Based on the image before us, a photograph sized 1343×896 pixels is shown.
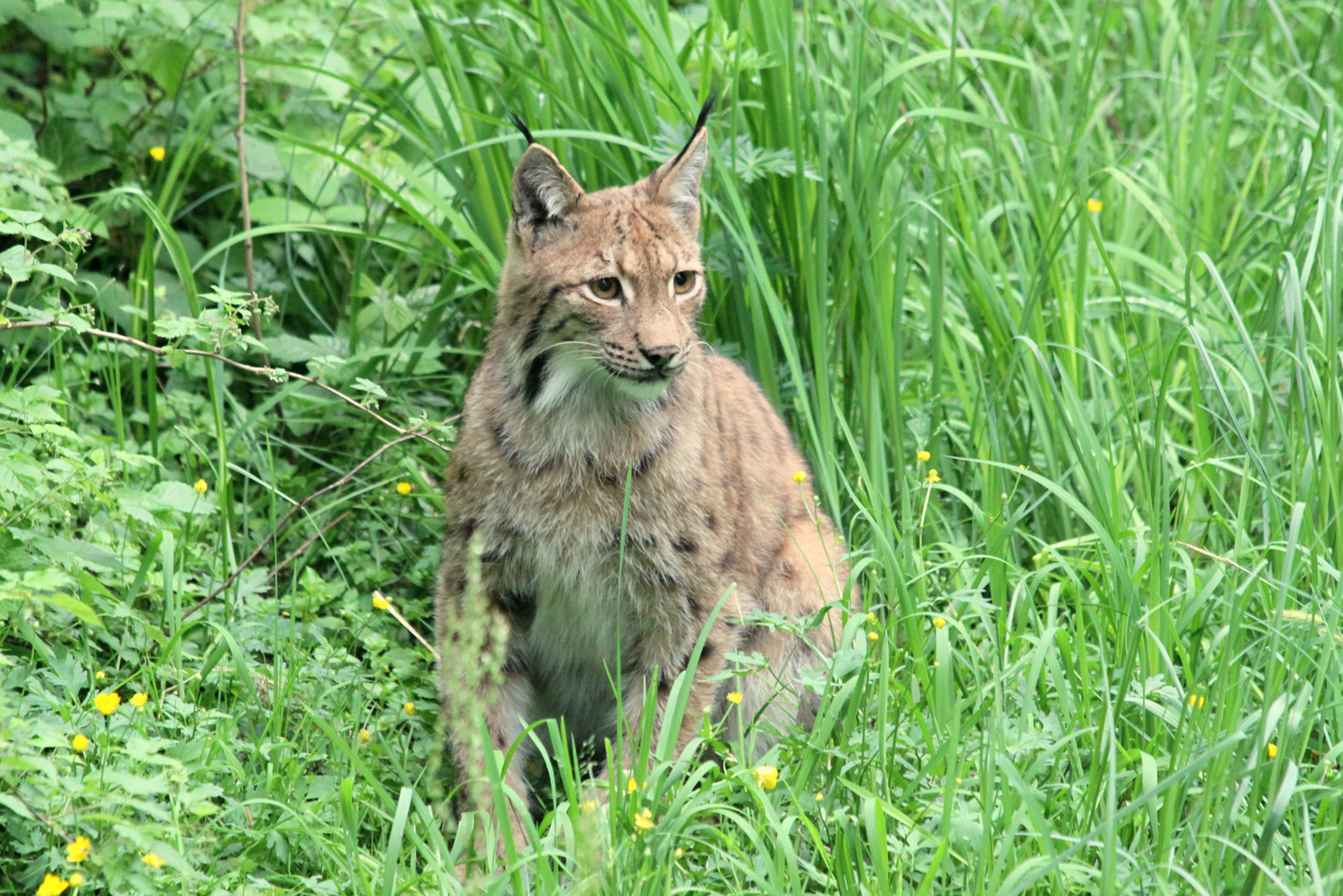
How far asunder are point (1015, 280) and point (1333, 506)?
1.81m

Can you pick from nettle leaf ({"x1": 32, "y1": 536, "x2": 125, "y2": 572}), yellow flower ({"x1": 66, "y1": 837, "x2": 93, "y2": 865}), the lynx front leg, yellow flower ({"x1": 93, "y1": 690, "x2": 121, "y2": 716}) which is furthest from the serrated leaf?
the lynx front leg

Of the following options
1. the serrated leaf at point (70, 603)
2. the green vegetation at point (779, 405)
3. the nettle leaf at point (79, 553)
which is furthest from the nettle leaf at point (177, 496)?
the serrated leaf at point (70, 603)

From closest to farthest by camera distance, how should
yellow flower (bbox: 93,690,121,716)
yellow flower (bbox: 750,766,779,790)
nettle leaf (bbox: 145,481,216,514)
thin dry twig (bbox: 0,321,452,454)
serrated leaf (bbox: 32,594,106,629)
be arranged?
serrated leaf (bbox: 32,594,106,629) → yellow flower (bbox: 93,690,121,716) → yellow flower (bbox: 750,766,779,790) → thin dry twig (bbox: 0,321,452,454) → nettle leaf (bbox: 145,481,216,514)

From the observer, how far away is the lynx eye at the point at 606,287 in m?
3.63

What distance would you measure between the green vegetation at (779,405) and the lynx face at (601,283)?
507 millimetres

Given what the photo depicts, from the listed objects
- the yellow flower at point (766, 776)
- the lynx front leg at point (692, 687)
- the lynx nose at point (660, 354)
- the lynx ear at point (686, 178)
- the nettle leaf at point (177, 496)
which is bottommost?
the lynx front leg at point (692, 687)

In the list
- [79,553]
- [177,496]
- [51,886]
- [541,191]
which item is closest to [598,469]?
[541,191]

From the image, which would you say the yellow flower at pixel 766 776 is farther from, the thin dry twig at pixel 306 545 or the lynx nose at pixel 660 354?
the thin dry twig at pixel 306 545

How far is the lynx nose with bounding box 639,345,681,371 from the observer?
3533 mm

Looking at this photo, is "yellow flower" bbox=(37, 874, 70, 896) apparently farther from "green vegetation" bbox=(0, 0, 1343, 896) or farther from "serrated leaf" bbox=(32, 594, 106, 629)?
"serrated leaf" bbox=(32, 594, 106, 629)

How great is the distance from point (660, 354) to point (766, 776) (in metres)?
1.13

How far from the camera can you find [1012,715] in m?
3.46

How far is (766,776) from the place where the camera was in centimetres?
299

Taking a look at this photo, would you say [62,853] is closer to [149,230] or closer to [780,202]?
[149,230]
